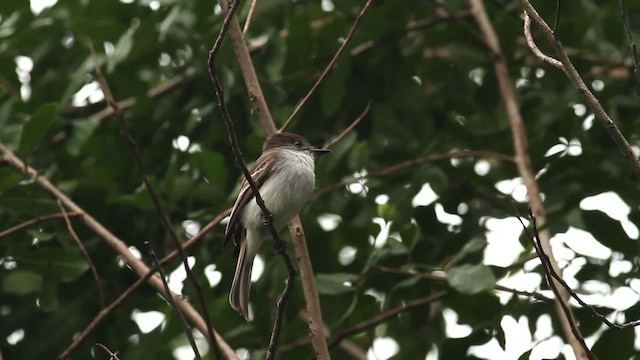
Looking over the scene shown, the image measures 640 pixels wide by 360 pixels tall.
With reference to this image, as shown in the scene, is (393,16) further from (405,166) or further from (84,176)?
(84,176)

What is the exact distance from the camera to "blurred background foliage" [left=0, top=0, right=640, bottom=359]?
4801 mm

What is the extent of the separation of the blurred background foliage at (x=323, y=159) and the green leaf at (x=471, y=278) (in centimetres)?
24

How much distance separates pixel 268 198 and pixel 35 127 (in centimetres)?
118

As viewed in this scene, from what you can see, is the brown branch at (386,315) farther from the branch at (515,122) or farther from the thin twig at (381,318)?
the branch at (515,122)

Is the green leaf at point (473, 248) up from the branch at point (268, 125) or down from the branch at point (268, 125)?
down

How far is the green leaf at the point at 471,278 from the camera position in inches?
163

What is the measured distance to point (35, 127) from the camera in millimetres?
4816

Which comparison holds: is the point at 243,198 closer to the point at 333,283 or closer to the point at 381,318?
the point at 333,283

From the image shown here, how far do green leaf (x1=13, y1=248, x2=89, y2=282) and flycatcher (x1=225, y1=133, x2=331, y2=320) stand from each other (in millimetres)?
772

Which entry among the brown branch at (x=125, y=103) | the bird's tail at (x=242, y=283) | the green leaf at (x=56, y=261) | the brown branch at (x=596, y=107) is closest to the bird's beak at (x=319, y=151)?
the bird's tail at (x=242, y=283)

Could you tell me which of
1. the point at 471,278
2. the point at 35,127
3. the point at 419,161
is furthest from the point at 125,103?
the point at 471,278

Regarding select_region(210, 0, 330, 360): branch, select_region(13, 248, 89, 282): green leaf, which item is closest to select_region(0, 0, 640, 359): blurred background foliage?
select_region(13, 248, 89, 282): green leaf

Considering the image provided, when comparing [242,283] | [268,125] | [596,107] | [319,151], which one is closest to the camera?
[596,107]

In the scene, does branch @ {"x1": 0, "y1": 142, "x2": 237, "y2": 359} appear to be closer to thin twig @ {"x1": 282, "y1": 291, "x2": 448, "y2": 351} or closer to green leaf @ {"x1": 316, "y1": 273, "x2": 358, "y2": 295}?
green leaf @ {"x1": 316, "y1": 273, "x2": 358, "y2": 295}
